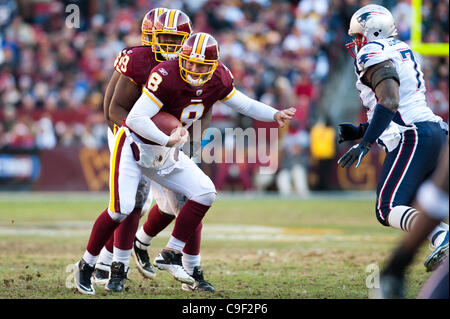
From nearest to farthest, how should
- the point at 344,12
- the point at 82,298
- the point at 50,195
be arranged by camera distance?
the point at 82,298 → the point at 50,195 → the point at 344,12

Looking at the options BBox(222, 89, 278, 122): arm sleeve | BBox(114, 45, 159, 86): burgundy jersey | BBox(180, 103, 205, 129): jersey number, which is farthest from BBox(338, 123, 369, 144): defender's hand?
BBox(114, 45, 159, 86): burgundy jersey

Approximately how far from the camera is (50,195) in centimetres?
1518

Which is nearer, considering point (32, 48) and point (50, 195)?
point (50, 195)

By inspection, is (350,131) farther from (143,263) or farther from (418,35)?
(418,35)

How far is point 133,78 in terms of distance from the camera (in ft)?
17.7

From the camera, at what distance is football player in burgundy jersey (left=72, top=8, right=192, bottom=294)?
5406mm

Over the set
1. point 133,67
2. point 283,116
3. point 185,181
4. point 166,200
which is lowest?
point 166,200

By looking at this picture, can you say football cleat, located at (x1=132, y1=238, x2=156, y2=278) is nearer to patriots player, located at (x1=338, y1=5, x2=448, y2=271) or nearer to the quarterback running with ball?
the quarterback running with ball

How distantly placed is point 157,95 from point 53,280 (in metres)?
1.69

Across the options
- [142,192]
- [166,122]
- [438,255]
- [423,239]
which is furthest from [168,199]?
[423,239]

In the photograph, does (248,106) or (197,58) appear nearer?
(197,58)

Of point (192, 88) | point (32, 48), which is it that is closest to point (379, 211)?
point (192, 88)

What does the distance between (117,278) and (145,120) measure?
1194 mm
